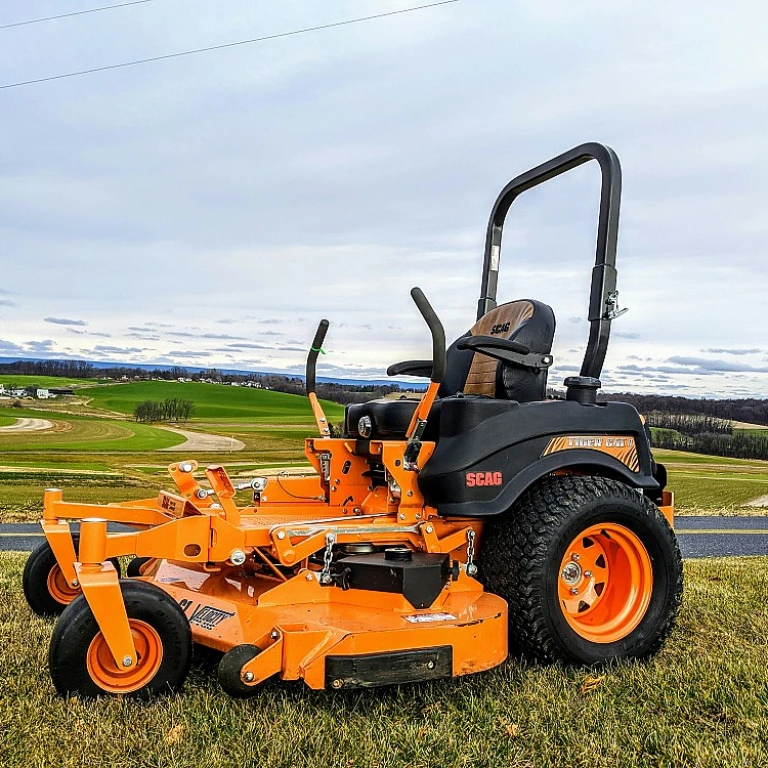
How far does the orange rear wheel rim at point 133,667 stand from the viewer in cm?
352

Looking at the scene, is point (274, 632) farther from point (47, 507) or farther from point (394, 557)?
point (47, 507)

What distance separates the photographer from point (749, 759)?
3.24 metres

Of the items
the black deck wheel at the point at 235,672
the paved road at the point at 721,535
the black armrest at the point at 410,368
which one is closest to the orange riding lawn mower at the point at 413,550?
the black deck wheel at the point at 235,672

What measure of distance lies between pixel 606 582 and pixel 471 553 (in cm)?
85

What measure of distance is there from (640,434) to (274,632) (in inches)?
98.7

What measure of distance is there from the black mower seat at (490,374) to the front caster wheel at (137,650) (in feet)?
5.48

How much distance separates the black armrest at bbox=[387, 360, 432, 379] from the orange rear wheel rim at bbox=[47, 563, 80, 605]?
2.52 m

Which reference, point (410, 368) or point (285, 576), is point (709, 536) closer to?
point (410, 368)

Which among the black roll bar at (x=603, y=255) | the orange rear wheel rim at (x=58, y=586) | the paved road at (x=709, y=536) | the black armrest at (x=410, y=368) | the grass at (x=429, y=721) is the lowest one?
the paved road at (x=709, y=536)

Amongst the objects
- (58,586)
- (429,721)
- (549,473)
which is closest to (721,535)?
(549,473)

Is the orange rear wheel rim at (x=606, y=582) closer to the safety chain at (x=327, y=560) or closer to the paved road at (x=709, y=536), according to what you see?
the safety chain at (x=327, y=560)

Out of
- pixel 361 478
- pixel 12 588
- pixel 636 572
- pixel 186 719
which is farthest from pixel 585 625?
pixel 12 588

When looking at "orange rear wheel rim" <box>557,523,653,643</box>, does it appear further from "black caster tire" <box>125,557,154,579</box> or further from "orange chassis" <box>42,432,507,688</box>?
"black caster tire" <box>125,557,154,579</box>

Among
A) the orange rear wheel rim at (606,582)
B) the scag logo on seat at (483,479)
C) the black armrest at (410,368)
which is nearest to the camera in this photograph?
the scag logo on seat at (483,479)
